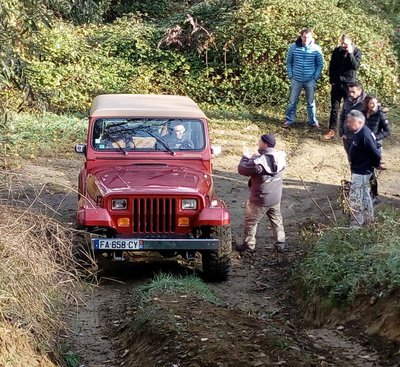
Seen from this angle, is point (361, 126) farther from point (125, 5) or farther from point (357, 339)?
point (125, 5)

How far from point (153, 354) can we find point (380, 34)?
1468cm

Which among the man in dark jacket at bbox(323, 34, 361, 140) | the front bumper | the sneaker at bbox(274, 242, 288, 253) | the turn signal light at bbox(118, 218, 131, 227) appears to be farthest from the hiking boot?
the man in dark jacket at bbox(323, 34, 361, 140)

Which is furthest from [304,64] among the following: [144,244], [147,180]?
[144,244]

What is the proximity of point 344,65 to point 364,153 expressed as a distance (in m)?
5.27

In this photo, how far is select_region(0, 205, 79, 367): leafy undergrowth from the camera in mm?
5387

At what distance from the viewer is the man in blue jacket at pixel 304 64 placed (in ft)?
47.4

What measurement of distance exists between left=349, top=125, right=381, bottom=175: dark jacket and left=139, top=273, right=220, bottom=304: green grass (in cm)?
222

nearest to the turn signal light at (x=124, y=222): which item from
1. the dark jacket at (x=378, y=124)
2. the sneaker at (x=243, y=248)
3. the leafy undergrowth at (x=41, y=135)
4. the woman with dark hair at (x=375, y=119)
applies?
the sneaker at (x=243, y=248)

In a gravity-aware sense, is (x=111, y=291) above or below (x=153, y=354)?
below

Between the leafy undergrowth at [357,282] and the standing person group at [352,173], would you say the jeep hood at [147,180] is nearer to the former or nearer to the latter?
the standing person group at [352,173]

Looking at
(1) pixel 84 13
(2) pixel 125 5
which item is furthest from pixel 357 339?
(2) pixel 125 5

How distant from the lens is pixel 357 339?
598 cm

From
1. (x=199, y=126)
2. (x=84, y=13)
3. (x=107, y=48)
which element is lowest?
(x=107, y=48)

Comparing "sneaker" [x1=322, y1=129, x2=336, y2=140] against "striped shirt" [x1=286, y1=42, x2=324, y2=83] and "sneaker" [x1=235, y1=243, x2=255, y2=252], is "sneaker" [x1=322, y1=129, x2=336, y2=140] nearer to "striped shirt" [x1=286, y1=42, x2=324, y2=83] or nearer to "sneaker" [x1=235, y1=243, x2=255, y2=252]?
"striped shirt" [x1=286, y1=42, x2=324, y2=83]
